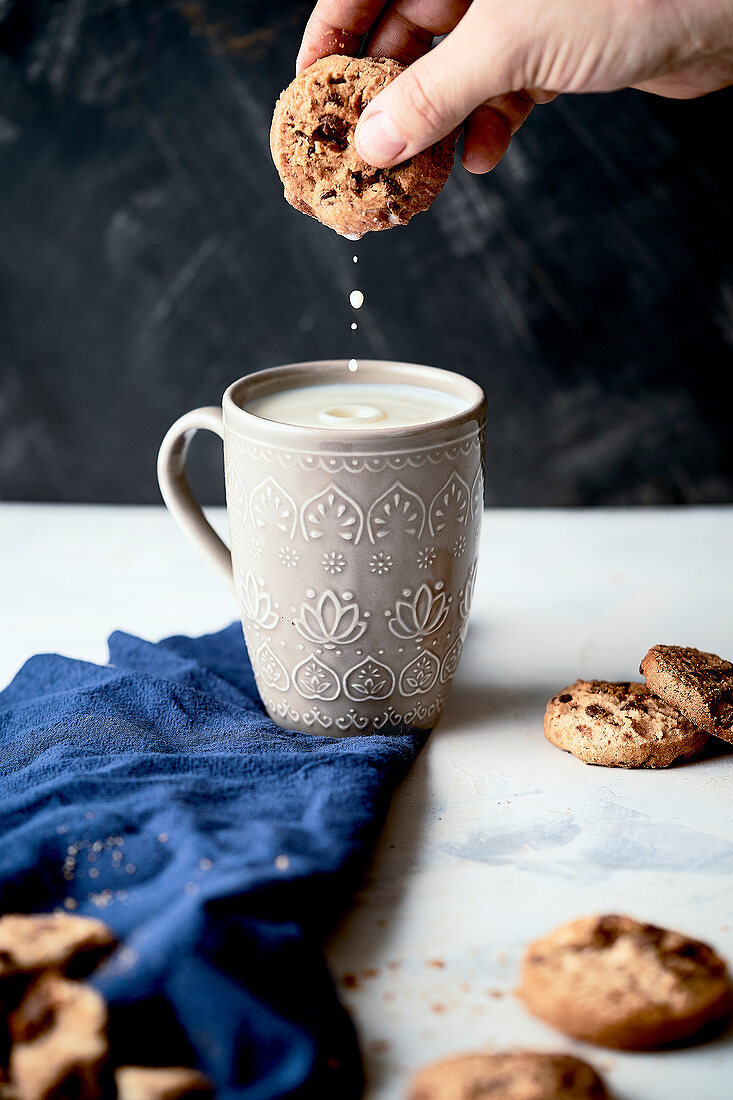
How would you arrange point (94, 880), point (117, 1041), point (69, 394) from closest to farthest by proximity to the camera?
point (117, 1041) < point (94, 880) < point (69, 394)

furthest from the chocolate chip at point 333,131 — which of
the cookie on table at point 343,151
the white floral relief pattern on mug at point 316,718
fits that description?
the white floral relief pattern on mug at point 316,718

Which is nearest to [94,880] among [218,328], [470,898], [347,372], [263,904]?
[263,904]

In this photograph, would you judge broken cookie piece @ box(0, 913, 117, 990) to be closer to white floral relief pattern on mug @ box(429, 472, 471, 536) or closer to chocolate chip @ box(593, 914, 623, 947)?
chocolate chip @ box(593, 914, 623, 947)

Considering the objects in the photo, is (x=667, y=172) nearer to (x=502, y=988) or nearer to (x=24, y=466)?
(x=24, y=466)

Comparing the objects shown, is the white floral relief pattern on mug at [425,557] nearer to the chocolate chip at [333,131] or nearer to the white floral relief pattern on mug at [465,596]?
the white floral relief pattern on mug at [465,596]

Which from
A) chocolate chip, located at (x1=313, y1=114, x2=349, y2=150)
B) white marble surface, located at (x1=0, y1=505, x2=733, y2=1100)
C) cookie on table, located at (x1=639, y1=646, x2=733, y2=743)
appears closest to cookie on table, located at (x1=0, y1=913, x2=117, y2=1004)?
white marble surface, located at (x1=0, y1=505, x2=733, y2=1100)

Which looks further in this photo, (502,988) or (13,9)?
(13,9)
